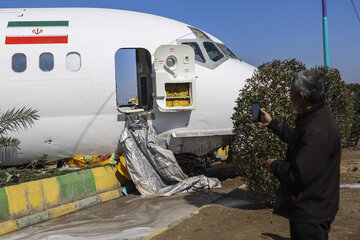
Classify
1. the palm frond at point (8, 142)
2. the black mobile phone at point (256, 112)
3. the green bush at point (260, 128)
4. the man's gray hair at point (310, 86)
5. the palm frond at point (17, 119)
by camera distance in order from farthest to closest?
1. the palm frond at point (17, 119)
2. the palm frond at point (8, 142)
3. the green bush at point (260, 128)
4. the black mobile phone at point (256, 112)
5. the man's gray hair at point (310, 86)

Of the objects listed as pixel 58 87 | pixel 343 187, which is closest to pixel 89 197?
pixel 58 87

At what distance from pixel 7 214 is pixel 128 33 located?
4523mm

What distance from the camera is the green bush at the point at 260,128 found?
20.4 feet

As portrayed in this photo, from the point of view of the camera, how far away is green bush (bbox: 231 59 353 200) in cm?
623

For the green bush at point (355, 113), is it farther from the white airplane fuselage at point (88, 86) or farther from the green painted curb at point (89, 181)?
the green painted curb at point (89, 181)

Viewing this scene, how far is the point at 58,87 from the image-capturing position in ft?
27.1

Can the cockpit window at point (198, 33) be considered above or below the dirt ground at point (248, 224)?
above

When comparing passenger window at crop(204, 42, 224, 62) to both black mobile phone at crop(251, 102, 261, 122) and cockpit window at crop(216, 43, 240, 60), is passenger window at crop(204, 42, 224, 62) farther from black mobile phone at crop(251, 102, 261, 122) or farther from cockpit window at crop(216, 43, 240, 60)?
black mobile phone at crop(251, 102, 261, 122)

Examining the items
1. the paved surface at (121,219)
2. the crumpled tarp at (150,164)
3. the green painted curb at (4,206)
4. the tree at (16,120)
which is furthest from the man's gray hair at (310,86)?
the tree at (16,120)

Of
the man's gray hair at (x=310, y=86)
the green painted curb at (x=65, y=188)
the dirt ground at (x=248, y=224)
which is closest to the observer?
the man's gray hair at (x=310, y=86)

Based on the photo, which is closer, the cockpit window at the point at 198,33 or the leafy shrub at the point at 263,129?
the leafy shrub at the point at 263,129

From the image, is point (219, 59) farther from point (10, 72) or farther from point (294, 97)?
point (294, 97)

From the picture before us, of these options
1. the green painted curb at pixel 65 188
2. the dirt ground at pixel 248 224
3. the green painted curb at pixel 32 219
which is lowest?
the green painted curb at pixel 32 219

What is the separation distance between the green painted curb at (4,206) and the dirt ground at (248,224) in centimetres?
268
